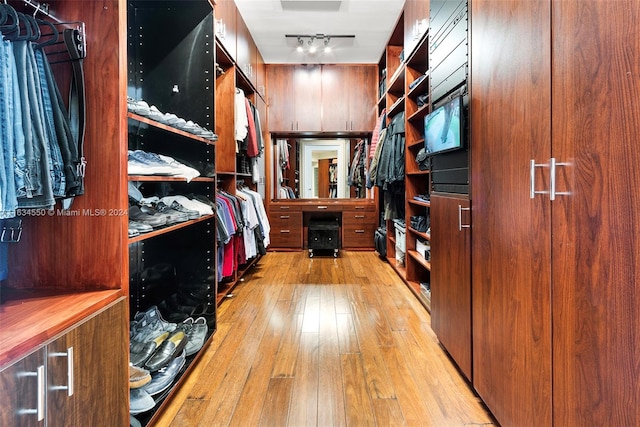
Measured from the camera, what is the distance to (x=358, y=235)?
5.26m

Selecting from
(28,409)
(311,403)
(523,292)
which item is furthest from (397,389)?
(28,409)

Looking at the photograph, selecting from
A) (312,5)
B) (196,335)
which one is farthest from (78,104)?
(312,5)

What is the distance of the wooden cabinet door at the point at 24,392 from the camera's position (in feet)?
2.41

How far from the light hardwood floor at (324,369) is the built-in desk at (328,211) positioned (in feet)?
6.66

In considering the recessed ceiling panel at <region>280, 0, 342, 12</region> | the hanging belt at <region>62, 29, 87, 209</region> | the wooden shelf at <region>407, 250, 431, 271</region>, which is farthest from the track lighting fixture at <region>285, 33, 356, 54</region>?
the hanging belt at <region>62, 29, 87, 209</region>

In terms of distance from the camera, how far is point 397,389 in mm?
1718

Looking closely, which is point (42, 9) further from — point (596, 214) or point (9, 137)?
point (596, 214)

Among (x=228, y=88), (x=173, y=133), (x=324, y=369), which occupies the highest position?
(x=228, y=88)

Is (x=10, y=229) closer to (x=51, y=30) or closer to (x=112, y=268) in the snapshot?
(x=112, y=268)

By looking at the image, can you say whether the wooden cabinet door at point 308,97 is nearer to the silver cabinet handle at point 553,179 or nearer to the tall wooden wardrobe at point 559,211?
the tall wooden wardrobe at point 559,211

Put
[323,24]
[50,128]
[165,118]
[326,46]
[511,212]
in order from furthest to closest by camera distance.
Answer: [326,46]
[323,24]
[165,118]
[511,212]
[50,128]

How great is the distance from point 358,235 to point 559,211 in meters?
4.26

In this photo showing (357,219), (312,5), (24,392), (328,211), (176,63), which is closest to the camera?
(24,392)

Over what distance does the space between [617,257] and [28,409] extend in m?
1.37
